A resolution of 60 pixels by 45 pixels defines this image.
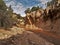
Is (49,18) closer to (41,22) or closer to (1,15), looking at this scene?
(41,22)

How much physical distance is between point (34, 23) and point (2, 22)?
32.6m

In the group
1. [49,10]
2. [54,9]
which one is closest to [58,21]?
[54,9]

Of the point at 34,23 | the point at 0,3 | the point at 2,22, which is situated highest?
the point at 0,3

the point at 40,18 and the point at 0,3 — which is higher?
A: the point at 0,3

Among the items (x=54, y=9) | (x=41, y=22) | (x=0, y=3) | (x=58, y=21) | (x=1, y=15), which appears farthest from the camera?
(x=41, y=22)

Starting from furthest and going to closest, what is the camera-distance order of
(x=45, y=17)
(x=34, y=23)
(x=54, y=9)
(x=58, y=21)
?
1. (x=34, y=23)
2. (x=45, y=17)
3. (x=54, y=9)
4. (x=58, y=21)

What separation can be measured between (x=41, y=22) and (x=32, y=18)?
6.51 metres

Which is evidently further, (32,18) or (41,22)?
(32,18)

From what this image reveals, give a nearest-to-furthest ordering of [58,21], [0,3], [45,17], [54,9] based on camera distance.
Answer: [0,3], [58,21], [54,9], [45,17]

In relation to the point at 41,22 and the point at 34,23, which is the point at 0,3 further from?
the point at 34,23

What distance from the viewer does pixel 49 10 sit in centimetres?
4650

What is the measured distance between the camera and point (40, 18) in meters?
56.3

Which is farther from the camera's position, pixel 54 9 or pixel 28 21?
pixel 28 21

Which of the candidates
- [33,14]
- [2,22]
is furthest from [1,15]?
[33,14]
